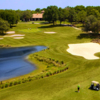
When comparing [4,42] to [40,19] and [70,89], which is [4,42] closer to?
[70,89]

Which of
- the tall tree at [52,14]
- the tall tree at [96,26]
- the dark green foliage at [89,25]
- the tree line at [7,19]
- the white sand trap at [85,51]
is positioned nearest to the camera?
the white sand trap at [85,51]

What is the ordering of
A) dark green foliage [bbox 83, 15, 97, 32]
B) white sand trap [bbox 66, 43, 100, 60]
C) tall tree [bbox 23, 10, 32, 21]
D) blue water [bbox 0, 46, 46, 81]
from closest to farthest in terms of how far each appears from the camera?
blue water [bbox 0, 46, 46, 81]
white sand trap [bbox 66, 43, 100, 60]
dark green foliage [bbox 83, 15, 97, 32]
tall tree [bbox 23, 10, 32, 21]

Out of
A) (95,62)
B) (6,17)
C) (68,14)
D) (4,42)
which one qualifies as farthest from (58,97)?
(68,14)

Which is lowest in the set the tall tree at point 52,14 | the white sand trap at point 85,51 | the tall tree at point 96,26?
the white sand trap at point 85,51

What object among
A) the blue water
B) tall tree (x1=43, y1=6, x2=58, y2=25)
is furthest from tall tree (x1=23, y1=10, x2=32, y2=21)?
the blue water

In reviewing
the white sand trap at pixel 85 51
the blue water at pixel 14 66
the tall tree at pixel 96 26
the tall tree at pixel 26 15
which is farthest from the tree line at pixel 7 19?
the tall tree at pixel 96 26

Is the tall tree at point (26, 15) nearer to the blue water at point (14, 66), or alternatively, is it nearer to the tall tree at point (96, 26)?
the tall tree at point (96, 26)

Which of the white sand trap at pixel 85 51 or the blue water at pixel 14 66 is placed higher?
the white sand trap at pixel 85 51

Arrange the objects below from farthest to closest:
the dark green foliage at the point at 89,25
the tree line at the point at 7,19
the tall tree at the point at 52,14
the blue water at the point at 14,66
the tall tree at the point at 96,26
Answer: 1. the tall tree at the point at 52,14
2. the tree line at the point at 7,19
3. the dark green foliage at the point at 89,25
4. the tall tree at the point at 96,26
5. the blue water at the point at 14,66

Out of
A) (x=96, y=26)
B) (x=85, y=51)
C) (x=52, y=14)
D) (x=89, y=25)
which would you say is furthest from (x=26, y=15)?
(x=85, y=51)

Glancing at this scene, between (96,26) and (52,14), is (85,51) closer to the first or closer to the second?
(96,26)

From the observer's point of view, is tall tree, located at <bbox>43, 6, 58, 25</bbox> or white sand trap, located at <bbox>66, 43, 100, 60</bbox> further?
tall tree, located at <bbox>43, 6, 58, 25</bbox>

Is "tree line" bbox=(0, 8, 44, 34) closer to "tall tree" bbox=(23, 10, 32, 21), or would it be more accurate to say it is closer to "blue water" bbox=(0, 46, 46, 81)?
"tall tree" bbox=(23, 10, 32, 21)

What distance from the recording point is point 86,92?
19984 mm
